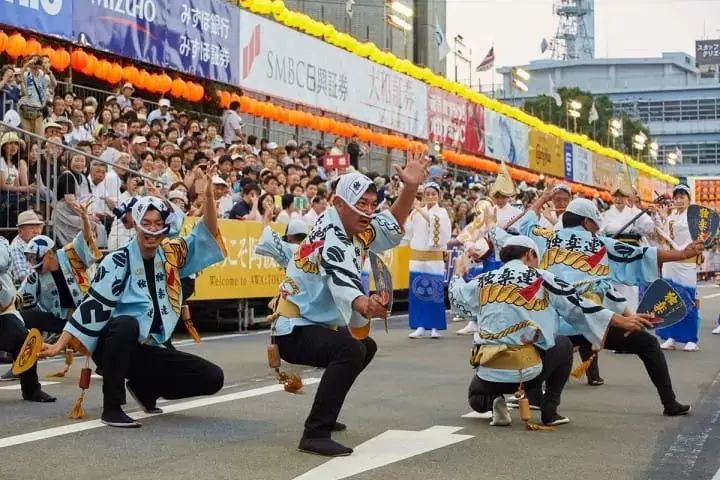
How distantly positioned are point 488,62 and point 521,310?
3612 cm

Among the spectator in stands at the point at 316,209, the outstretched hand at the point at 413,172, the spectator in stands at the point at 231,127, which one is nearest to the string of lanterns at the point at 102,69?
the spectator in stands at the point at 231,127

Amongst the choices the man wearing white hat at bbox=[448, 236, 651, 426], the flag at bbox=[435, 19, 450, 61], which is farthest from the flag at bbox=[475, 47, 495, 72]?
the man wearing white hat at bbox=[448, 236, 651, 426]

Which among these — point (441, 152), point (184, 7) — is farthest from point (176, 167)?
point (441, 152)

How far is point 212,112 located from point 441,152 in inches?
503

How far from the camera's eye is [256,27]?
2289cm

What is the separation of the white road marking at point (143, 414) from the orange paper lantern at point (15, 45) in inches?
319

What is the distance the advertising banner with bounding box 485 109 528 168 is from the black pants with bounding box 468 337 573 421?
29.6 m

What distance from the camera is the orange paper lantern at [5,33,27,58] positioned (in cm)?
1634

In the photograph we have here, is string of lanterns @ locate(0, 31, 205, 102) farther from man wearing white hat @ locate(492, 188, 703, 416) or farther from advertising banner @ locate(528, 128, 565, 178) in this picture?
advertising banner @ locate(528, 128, 565, 178)

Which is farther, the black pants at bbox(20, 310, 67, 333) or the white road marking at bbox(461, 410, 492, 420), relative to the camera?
the black pants at bbox(20, 310, 67, 333)

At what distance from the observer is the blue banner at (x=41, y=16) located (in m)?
16.3

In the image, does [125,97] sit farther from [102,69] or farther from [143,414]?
[143,414]

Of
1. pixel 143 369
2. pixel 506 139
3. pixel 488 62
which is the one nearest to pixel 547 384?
pixel 143 369

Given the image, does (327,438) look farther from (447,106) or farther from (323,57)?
(447,106)
